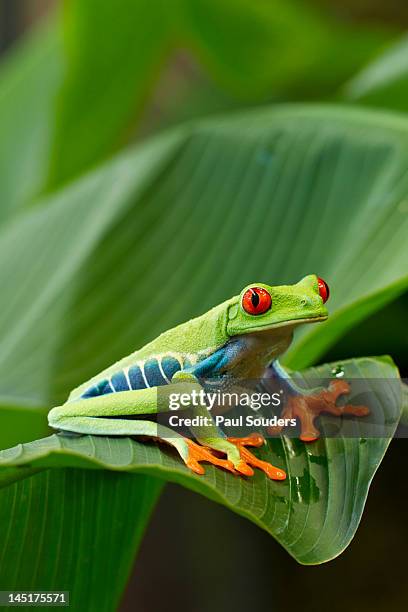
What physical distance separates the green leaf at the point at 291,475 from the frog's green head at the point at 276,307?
0.12 meters

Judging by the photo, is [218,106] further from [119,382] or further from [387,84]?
[119,382]

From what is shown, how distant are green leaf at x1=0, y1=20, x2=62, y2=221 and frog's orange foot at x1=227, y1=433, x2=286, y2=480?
4.89 ft

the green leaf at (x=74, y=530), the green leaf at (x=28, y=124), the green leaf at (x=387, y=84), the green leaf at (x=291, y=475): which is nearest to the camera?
the green leaf at (x=291, y=475)

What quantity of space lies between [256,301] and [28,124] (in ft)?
5.57

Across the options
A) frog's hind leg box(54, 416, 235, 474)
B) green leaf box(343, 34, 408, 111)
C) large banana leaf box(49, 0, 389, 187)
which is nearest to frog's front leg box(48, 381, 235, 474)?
frog's hind leg box(54, 416, 235, 474)

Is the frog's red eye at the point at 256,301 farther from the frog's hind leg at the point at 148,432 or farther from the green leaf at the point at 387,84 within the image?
the green leaf at the point at 387,84

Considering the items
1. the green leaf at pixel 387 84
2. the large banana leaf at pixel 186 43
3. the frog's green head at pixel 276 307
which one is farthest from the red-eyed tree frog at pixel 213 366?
the large banana leaf at pixel 186 43

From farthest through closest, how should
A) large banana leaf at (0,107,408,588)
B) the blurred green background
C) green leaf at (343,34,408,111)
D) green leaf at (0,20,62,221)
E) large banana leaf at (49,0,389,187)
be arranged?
green leaf at (0,20,62,221) < large banana leaf at (49,0,389,187) < the blurred green background < green leaf at (343,34,408,111) < large banana leaf at (0,107,408,588)

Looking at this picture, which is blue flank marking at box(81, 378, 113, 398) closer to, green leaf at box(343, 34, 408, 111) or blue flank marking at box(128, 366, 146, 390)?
blue flank marking at box(128, 366, 146, 390)

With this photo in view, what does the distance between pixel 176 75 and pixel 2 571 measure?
317cm

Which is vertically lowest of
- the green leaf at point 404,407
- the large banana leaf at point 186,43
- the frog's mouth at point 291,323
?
the green leaf at point 404,407

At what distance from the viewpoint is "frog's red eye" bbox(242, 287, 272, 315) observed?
2.55 ft

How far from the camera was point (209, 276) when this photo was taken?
1.24 meters

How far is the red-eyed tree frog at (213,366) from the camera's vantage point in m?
0.77
